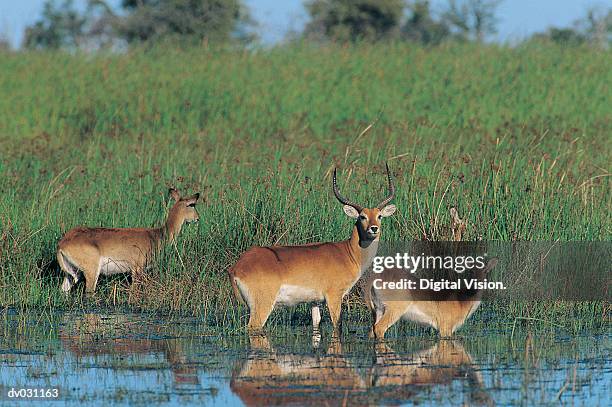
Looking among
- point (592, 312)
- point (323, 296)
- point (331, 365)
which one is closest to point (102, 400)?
point (331, 365)

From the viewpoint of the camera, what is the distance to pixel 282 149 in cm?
1730

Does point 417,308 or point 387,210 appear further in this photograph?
point 387,210

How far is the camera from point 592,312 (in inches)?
393

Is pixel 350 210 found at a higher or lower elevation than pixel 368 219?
higher

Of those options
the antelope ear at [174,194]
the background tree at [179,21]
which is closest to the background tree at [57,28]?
the background tree at [179,21]

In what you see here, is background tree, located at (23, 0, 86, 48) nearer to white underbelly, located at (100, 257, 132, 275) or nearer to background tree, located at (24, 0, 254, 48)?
background tree, located at (24, 0, 254, 48)

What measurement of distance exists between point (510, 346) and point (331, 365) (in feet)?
5.03

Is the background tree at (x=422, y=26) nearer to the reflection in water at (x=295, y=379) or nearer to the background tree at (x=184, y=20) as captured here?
the background tree at (x=184, y=20)

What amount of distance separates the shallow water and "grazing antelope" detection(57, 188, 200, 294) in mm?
1636

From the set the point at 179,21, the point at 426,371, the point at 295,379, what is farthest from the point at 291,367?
the point at 179,21

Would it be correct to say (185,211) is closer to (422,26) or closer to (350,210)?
(350,210)

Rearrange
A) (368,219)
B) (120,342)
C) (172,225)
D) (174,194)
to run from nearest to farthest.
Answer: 1. (120,342)
2. (368,219)
3. (172,225)
4. (174,194)

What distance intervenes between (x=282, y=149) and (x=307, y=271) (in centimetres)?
820

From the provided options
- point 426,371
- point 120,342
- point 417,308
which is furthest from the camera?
point 417,308
